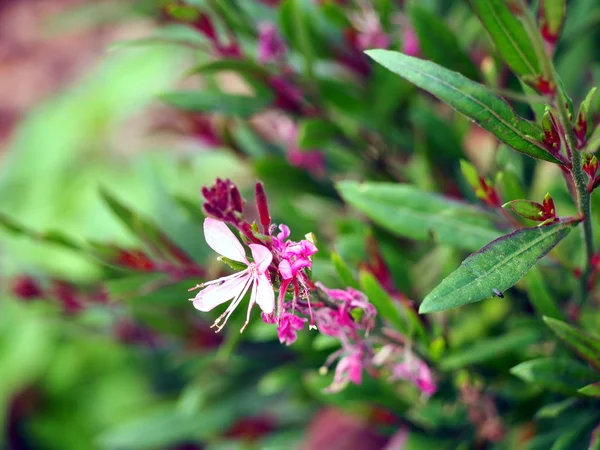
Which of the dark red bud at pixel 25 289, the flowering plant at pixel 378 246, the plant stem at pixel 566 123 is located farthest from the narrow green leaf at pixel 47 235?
the plant stem at pixel 566 123

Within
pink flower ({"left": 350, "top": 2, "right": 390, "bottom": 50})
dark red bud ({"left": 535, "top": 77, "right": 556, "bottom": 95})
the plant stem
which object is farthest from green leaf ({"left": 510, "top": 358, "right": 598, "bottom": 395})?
pink flower ({"left": 350, "top": 2, "right": 390, "bottom": 50})

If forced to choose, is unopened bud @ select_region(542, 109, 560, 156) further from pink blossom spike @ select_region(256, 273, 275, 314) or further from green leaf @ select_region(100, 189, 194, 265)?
green leaf @ select_region(100, 189, 194, 265)

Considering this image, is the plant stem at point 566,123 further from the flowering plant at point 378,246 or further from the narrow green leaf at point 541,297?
the narrow green leaf at point 541,297

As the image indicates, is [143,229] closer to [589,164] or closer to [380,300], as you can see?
[380,300]

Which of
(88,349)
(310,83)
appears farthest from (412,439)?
(88,349)

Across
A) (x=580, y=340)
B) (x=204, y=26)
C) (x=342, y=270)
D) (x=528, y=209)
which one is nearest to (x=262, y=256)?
(x=342, y=270)
